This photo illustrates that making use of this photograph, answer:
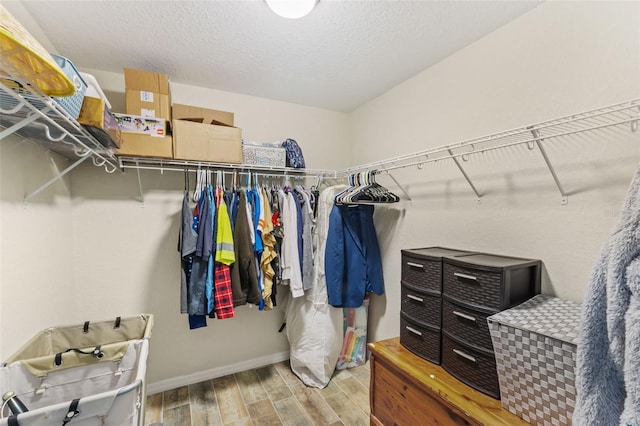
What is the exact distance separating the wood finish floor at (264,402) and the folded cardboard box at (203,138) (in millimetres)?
1778

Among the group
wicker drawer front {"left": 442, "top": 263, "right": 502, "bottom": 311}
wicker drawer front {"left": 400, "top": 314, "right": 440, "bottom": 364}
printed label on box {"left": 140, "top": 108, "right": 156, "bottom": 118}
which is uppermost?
printed label on box {"left": 140, "top": 108, "right": 156, "bottom": 118}

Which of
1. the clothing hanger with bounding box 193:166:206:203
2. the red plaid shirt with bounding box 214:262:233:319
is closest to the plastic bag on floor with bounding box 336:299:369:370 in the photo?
the red plaid shirt with bounding box 214:262:233:319

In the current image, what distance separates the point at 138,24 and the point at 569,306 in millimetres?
2514

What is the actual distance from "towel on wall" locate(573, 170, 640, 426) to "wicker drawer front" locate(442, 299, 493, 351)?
431 millimetres

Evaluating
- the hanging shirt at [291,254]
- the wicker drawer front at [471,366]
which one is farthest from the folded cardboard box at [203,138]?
the wicker drawer front at [471,366]

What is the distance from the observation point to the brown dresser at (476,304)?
1.12 metres

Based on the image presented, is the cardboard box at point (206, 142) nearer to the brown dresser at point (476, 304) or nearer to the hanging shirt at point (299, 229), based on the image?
the hanging shirt at point (299, 229)

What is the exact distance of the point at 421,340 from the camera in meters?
1.43

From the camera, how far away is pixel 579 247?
1.21m

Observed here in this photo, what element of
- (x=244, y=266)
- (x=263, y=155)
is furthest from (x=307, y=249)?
(x=263, y=155)

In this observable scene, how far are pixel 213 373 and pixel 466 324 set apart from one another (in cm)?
211

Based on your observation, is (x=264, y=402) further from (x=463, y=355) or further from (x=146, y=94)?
(x=146, y=94)

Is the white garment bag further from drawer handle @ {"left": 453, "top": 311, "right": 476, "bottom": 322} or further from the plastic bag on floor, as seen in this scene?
drawer handle @ {"left": 453, "top": 311, "right": 476, "bottom": 322}

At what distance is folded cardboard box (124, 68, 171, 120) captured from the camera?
1745 mm
